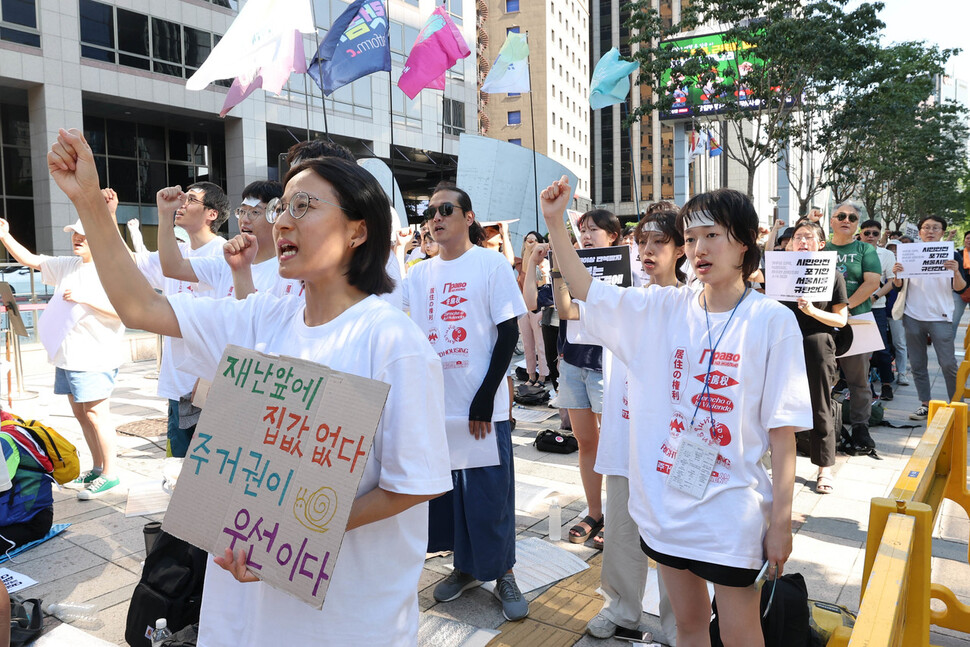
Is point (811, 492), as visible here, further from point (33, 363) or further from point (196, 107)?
point (196, 107)

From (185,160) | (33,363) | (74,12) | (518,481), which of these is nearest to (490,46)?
(185,160)

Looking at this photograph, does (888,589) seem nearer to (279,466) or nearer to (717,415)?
(717,415)

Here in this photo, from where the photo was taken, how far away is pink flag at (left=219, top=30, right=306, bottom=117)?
23.0 ft

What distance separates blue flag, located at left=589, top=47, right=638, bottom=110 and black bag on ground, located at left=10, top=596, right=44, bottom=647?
36.4ft

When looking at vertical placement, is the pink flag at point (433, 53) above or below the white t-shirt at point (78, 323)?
above

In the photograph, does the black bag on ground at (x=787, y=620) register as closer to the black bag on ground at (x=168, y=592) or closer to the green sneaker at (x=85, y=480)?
the black bag on ground at (x=168, y=592)

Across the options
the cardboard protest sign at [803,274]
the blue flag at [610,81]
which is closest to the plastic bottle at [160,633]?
the cardboard protest sign at [803,274]

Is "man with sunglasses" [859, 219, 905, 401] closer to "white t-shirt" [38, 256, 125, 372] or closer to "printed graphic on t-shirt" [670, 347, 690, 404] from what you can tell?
"printed graphic on t-shirt" [670, 347, 690, 404]

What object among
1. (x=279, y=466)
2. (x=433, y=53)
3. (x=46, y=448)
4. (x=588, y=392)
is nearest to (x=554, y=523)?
(x=588, y=392)

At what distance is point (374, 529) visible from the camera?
5.60 ft

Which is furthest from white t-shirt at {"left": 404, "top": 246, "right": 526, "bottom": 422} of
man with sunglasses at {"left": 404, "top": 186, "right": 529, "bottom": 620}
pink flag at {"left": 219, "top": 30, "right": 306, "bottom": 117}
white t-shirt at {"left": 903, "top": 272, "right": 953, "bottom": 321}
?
white t-shirt at {"left": 903, "top": 272, "right": 953, "bottom": 321}

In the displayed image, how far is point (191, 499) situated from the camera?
1.70 metres

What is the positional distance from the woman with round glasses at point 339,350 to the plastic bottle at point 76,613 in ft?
7.42

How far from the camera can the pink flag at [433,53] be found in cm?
1138
